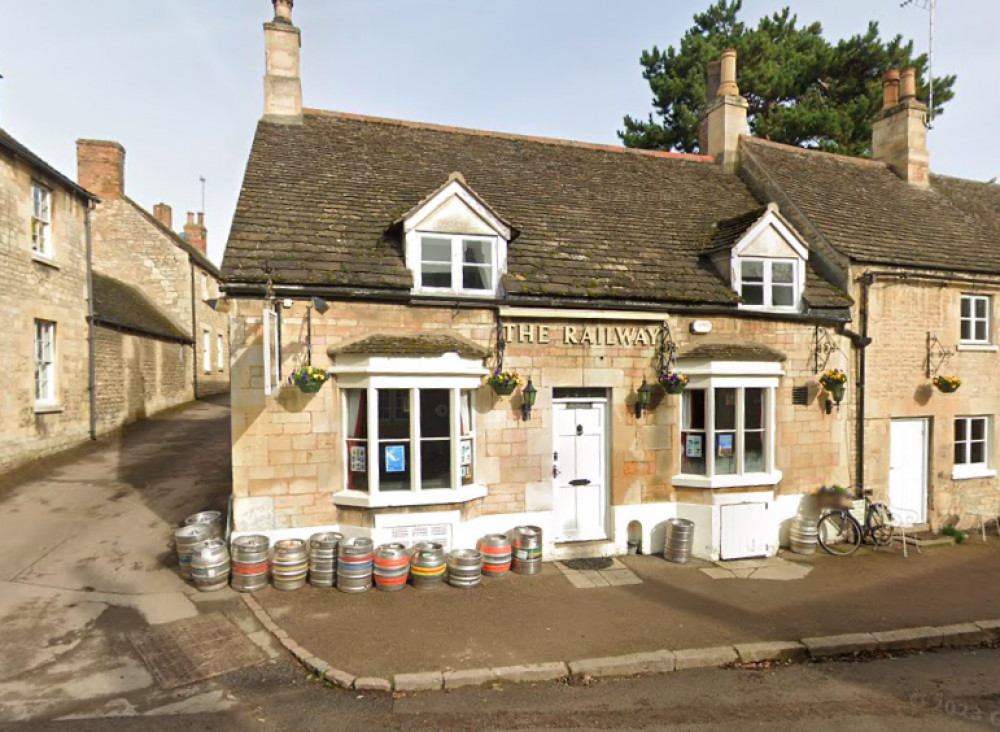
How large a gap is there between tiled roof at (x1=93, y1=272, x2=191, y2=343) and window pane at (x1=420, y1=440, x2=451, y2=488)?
12951 mm

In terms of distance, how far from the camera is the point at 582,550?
9.43 meters

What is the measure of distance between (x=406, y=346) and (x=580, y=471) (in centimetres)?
374

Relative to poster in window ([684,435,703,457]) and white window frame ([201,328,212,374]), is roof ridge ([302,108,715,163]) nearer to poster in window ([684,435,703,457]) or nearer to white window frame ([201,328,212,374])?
poster in window ([684,435,703,457])

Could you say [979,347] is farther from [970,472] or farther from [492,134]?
[492,134]

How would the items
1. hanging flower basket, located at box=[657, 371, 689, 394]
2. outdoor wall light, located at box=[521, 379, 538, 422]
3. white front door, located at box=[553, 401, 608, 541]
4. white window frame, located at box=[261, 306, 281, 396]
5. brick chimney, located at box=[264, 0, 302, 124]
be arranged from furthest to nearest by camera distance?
→ brick chimney, located at box=[264, 0, 302, 124], white front door, located at box=[553, 401, 608, 541], hanging flower basket, located at box=[657, 371, 689, 394], outdoor wall light, located at box=[521, 379, 538, 422], white window frame, located at box=[261, 306, 281, 396]

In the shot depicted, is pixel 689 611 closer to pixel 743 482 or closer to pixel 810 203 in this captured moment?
pixel 743 482

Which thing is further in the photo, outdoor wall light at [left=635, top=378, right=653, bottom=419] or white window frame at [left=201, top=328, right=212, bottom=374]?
white window frame at [left=201, top=328, right=212, bottom=374]

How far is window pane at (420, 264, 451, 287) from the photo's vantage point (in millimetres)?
9203

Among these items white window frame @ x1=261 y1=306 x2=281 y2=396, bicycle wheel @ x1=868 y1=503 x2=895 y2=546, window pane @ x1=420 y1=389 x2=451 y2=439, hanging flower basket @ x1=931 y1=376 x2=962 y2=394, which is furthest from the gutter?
hanging flower basket @ x1=931 y1=376 x2=962 y2=394

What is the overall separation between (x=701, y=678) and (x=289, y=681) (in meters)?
4.29

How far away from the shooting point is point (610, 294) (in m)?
9.42

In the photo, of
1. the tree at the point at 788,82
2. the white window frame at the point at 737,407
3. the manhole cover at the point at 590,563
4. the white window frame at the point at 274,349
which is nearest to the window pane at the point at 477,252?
the white window frame at the point at 274,349

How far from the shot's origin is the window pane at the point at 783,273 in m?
10.6

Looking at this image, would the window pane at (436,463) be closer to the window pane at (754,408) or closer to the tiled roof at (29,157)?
the window pane at (754,408)
